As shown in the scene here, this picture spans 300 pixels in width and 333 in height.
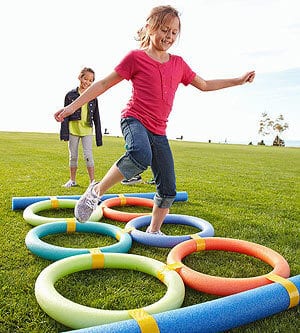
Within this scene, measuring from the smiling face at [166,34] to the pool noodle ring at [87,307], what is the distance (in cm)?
184

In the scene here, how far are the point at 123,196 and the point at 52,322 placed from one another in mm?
3055

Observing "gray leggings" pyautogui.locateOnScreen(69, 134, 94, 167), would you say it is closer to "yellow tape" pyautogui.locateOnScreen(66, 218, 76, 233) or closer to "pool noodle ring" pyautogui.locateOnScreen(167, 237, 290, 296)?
"yellow tape" pyautogui.locateOnScreen(66, 218, 76, 233)

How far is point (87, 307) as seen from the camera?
223cm

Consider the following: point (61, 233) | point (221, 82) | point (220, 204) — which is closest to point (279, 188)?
point (220, 204)

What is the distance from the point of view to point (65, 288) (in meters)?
2.71

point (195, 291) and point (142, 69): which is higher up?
point (142, 69)

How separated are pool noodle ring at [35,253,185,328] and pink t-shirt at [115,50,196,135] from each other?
122 cm

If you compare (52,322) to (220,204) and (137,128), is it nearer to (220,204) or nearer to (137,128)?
(137,128)

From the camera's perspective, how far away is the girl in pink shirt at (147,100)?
337cm

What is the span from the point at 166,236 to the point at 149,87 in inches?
53.5

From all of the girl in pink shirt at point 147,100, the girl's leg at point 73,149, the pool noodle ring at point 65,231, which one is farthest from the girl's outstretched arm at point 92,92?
the girl's leg at point 73,149

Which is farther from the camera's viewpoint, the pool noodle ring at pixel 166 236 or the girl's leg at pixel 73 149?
the girl's leg at pixel 73 149

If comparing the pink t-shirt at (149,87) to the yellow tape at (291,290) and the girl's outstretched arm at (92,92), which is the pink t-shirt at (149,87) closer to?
the girl's outstretched arm at (92,92)

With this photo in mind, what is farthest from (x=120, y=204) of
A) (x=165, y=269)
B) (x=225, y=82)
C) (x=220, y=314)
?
(x=220, y=314)
